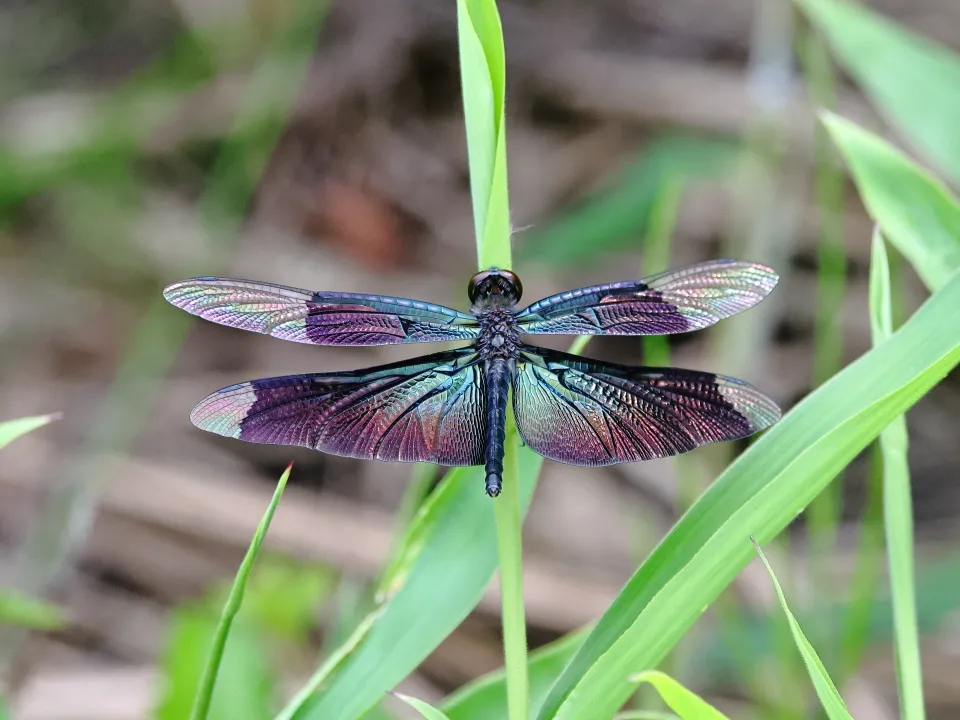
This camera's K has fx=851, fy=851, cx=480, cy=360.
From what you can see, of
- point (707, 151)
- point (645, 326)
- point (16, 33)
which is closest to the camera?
point (645, 326)

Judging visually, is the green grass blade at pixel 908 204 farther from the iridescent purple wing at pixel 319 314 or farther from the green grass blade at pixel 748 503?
the iridescent purple wing at pixel 319 314

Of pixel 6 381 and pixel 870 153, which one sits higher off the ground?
pixel 6 381

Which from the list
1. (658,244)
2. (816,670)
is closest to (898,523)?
(816,670)

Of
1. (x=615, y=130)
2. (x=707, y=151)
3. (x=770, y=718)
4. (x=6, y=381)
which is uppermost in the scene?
(x=615, y=130)

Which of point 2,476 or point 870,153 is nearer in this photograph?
point 870,153

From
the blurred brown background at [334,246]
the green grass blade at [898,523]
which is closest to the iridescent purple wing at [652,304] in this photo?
the green grass blade at [898,523]

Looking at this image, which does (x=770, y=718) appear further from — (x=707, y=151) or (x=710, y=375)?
(x=707, y=151)

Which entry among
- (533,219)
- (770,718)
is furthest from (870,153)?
(533,219)
